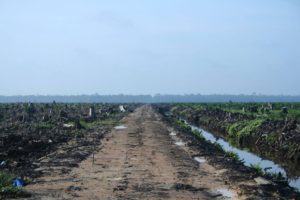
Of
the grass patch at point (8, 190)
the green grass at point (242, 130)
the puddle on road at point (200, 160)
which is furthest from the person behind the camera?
the green grass at point (242, 130)

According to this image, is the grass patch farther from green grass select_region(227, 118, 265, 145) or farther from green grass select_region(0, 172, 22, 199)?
green grass select_region(227, 118, 265, 145)

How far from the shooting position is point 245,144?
106 feet

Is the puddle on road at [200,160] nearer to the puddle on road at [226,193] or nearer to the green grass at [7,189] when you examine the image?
the puddle on road at [226,193]

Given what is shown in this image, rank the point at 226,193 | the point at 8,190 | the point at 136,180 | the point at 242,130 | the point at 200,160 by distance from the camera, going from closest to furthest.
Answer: the point at 8,190
the point at 226,193
the point at 136,180
the point at 200,160
the point at 242,130

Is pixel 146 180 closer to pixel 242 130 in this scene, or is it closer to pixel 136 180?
pixel 136 180

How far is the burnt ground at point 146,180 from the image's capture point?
12977mm

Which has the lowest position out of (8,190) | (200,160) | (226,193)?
(200,160)

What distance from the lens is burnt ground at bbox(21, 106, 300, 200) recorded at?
1298cm

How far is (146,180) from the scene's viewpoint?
49.9 ft

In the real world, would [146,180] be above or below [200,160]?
above

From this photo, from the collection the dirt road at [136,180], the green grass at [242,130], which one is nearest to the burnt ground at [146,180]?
the dirt road at [136,180]

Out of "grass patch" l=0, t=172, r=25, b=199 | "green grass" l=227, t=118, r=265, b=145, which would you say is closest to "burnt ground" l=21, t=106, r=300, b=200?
"grass patch" l=0, t=172, r=25, b=199

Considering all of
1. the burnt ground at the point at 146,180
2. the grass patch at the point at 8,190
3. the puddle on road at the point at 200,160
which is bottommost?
the puddle on road at the point at 200,160

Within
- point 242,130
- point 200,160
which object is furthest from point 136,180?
point 242,130
